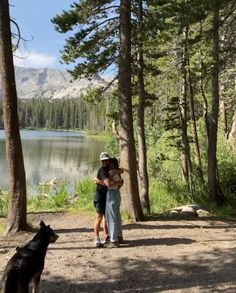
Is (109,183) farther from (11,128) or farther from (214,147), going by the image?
(214,147)

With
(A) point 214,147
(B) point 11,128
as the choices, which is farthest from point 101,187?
(A) point 214,147

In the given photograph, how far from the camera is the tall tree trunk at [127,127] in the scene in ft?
38.8

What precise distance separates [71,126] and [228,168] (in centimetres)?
18189

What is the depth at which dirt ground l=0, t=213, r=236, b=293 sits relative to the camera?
7.11 m

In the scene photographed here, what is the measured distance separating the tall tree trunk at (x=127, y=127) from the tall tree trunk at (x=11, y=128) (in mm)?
2803

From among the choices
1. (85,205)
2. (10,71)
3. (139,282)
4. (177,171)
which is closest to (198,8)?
(10,71)

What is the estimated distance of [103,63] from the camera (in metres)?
12.9

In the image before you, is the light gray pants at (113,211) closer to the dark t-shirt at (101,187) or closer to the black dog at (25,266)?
the dark t-shirt at (101,187)

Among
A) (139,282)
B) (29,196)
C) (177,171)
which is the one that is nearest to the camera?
(139,282)

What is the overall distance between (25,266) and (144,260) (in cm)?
309

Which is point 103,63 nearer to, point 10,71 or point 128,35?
point 128,35

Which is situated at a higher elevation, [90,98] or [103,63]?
[103,63]

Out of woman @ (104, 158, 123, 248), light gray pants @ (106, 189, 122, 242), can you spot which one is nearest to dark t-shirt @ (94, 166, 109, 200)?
woman @ (104, 158, 123, 248)

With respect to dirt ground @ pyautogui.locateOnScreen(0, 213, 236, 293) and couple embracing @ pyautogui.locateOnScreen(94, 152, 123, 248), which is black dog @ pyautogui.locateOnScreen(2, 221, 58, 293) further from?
couple embracing @ pyautogui.locateOnScreen(94, 152, 123, 248)
